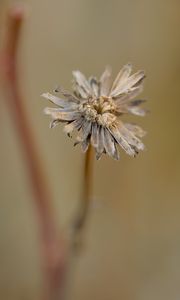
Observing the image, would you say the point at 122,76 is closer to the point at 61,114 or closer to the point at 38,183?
the point at 61,114

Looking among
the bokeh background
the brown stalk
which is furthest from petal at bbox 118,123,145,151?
the bokeh background

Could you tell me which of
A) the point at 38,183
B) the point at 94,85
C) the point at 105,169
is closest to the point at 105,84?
the point at 94,85

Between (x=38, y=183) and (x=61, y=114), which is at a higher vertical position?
(x=61, y=114)

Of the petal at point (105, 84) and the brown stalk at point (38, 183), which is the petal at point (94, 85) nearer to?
the petal at point (105, 84)

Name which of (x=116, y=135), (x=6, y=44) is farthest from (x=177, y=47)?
(x=116, y=135)

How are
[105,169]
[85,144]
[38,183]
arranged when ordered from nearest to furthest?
[85,144] → [38,183] → [105,169]

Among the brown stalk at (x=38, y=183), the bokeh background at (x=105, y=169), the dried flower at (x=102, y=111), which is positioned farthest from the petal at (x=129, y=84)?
the bokeh background at (x=105, y=169)

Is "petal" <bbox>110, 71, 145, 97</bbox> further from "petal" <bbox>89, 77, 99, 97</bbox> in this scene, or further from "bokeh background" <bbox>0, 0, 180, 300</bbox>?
"bokeh background" <bbox>0, 0, 180, 300</bbox>
